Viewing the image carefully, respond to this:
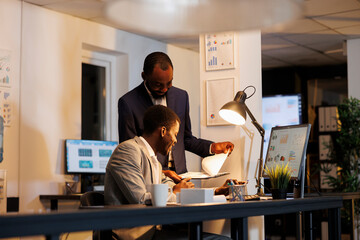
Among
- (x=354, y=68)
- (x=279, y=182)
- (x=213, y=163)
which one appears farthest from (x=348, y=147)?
(x=279, y=182)

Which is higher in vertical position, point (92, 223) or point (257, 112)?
point (257, 112)

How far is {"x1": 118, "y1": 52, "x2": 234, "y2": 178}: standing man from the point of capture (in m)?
3.35

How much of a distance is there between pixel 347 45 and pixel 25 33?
4.12 meters

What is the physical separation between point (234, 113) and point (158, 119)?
2.68 ft

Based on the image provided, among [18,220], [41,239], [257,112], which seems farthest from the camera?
[41,239]

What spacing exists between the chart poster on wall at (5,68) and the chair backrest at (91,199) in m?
2.64

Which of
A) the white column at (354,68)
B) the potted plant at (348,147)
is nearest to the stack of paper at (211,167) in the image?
the potted plant at (348,147)

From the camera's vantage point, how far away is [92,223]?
5.52ft

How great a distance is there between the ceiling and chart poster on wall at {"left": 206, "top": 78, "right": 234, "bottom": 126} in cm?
88

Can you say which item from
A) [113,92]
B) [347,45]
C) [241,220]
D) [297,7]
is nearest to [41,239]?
[113,92]

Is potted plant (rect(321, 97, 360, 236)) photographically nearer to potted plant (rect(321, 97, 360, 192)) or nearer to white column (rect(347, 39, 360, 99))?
potted plant (rect(321, 97, 360, 192))

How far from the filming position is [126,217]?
178 centimetres

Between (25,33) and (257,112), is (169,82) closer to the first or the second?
(257,112)

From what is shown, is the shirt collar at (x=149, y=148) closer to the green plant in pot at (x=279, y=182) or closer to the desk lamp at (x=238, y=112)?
the green plant in pot at (x=279, y=182)
